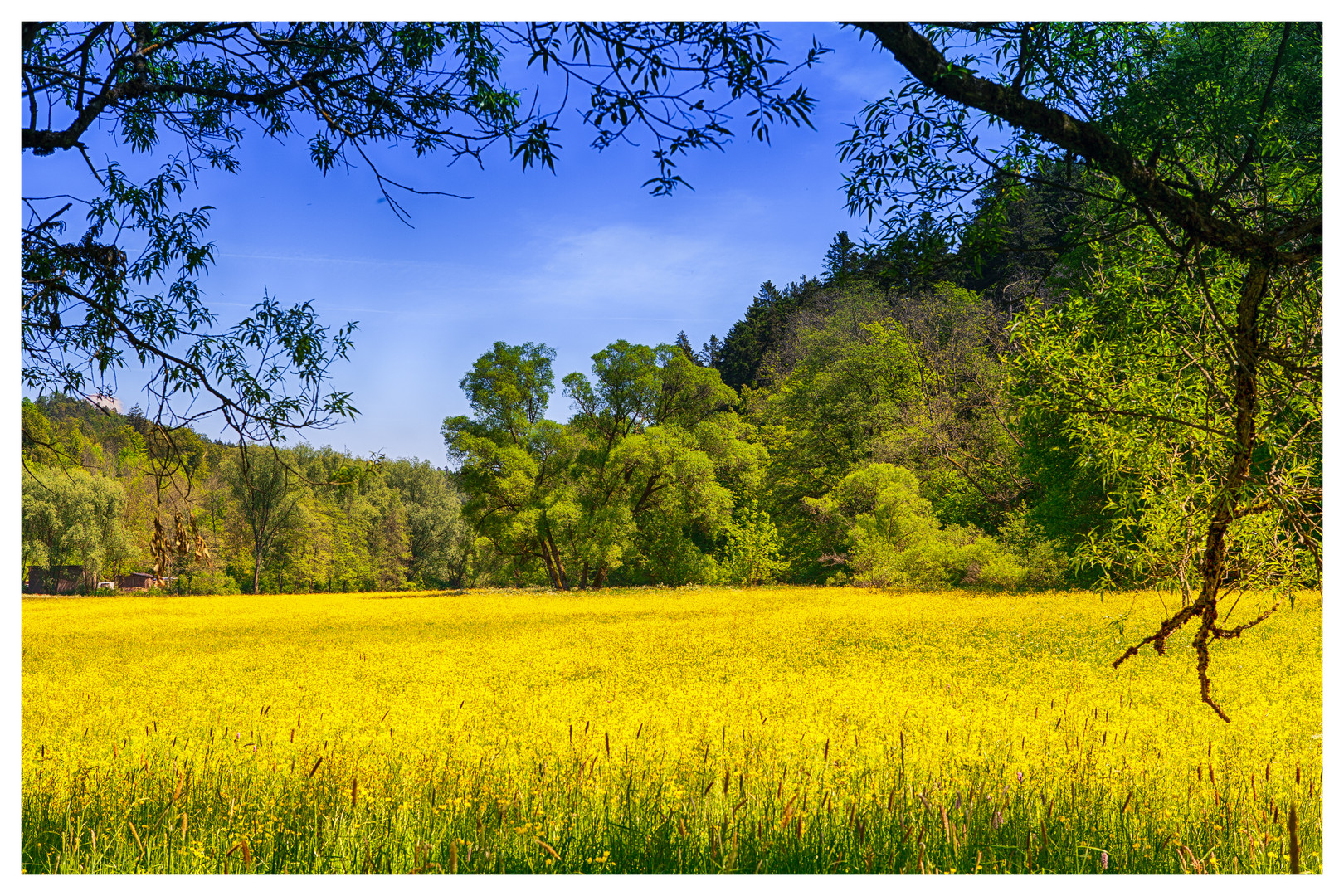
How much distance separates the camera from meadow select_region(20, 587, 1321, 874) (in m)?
3.34

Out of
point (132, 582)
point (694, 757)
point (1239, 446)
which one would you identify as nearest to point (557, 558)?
point (132, 582)

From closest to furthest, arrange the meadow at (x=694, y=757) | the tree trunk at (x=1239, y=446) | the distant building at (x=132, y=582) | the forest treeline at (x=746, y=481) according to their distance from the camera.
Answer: the tree trunk at (x=1239, y=446) < the meadow at (x=694, y=757) < the forest treeline at (x=746, y=481) < the distant building at (x=132, y=582)

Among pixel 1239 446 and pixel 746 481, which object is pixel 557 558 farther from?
pixel 1239 446

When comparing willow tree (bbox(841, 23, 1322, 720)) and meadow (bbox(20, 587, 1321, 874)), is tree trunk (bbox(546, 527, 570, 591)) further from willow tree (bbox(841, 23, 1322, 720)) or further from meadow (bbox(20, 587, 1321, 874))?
willow tree (bbox(841, 23, 1322, 720))

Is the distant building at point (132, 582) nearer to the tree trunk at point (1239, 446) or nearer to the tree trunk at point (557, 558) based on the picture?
the tree trunk at point (557, 558)

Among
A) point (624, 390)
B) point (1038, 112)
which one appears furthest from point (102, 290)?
point (624, 390)

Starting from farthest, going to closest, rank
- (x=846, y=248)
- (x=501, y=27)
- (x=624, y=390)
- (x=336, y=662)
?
(x=624, y=390) < (x=336, y=662) < (x=846, y=248) < (x=501, y=27)

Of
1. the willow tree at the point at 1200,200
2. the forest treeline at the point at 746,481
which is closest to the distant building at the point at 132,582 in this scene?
the forest treeline at the point at 746,481

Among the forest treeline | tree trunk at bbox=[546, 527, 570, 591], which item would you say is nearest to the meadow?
the forest treeline

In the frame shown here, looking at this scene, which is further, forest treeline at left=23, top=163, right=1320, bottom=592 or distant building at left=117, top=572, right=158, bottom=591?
distant building at left=117, top=572, right=158, bottom=591

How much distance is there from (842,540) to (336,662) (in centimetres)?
1648

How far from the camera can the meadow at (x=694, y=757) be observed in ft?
11.0

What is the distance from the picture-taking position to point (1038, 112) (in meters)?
2.93
